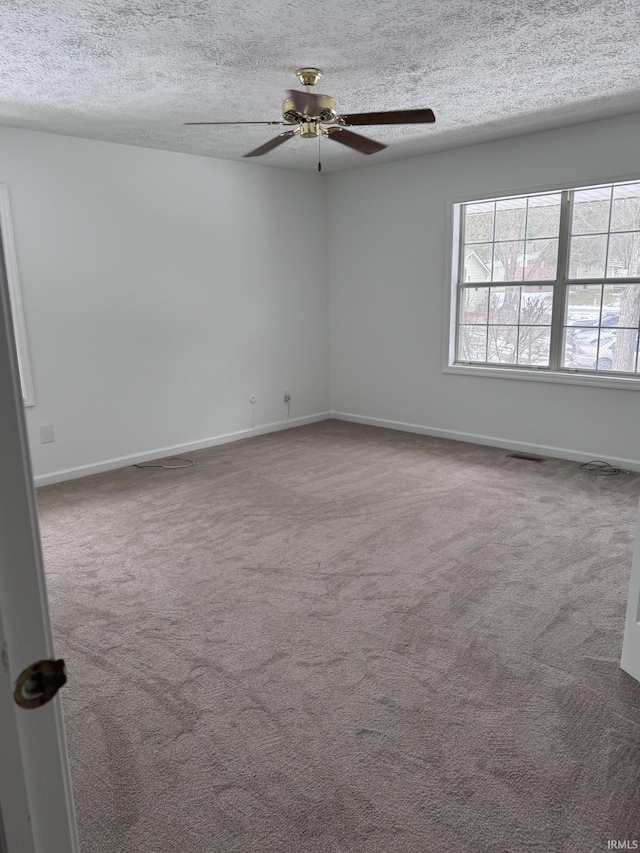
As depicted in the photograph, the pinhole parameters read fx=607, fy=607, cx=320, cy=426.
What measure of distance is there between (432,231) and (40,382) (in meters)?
3.65

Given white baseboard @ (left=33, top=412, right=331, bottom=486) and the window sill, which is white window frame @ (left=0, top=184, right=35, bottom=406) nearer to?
white baseboard @ (left=33, top=412, right=331, bottom=486)

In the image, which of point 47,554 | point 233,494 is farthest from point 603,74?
point 47,554

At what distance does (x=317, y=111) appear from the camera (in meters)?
3.17

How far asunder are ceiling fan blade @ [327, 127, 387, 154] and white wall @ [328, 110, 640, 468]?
6.09 ft

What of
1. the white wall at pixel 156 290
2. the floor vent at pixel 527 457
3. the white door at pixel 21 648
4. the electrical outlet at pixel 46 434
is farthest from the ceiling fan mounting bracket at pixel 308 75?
the floor vent at pixel 527 457

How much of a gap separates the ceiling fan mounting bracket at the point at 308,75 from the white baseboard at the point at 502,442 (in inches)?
133

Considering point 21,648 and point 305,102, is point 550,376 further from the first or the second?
point 21,648

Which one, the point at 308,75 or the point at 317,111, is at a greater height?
the point at 308,75

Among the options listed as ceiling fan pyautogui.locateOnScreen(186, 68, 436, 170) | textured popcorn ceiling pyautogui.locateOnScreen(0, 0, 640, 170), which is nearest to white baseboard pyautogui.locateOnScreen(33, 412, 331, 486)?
textured popcorn ceiling pyautogui.locateOnScreen(0, 0, 640, 170)

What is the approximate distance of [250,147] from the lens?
5055 mm

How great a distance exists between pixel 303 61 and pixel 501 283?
2841 mm

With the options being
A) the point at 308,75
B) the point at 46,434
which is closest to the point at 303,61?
the point at 308,75

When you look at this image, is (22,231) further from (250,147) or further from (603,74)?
(603,74)

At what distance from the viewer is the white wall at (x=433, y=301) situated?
4730mm
